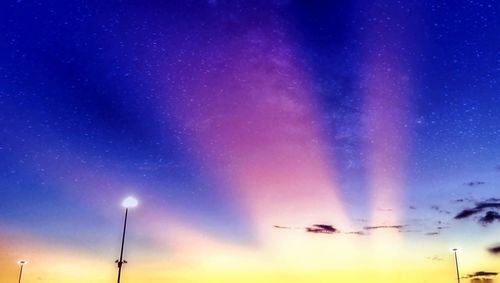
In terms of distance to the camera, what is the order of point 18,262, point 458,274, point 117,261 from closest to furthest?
point 117,261, point 458,274, point 18,262

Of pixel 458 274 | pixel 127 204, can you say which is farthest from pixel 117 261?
pixel 458 274

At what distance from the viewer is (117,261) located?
18125 millimetres

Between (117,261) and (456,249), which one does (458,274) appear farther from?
(117,261)

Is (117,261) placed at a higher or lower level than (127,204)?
lower

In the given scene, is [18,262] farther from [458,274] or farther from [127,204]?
[458,274]

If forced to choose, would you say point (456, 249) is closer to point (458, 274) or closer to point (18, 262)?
point (458, 274)

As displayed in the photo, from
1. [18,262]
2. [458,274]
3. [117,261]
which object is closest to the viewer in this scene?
[117,261]

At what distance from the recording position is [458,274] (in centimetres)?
3906

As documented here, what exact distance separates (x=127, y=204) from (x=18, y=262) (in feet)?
129

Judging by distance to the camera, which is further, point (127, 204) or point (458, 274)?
point (458, 274)

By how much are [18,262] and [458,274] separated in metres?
53.2

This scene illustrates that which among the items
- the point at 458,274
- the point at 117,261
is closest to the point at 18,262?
the point at 117,261

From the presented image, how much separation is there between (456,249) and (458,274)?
2.60 m

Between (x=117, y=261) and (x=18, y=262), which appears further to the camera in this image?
(x=18, y=262)
